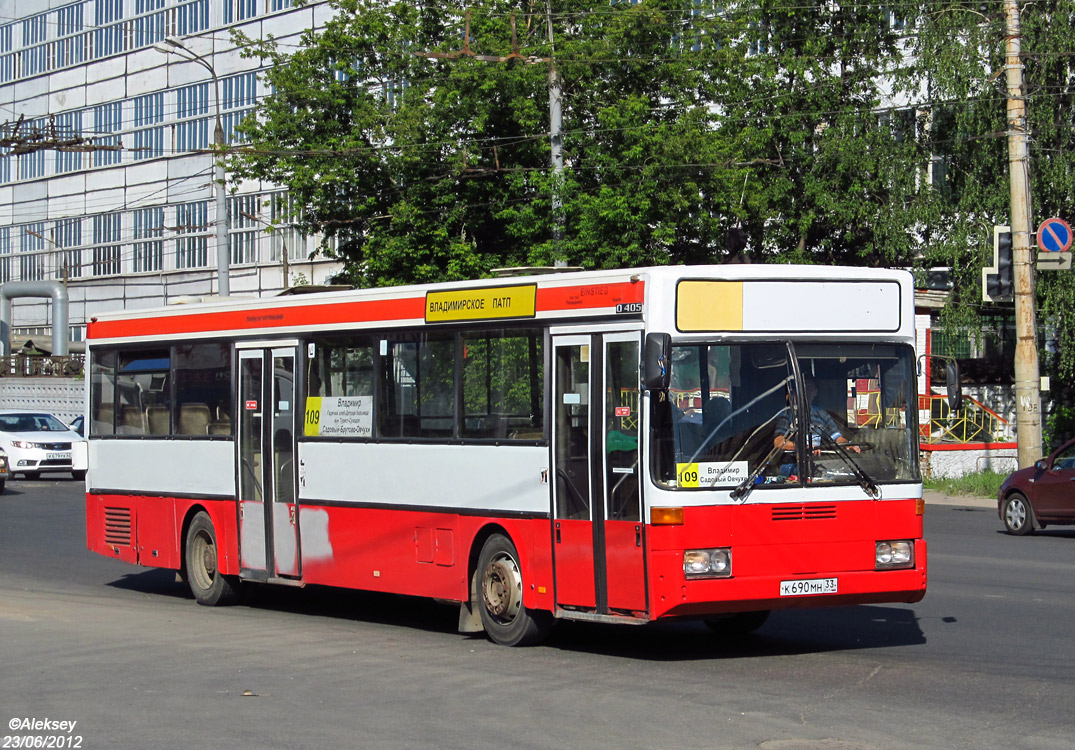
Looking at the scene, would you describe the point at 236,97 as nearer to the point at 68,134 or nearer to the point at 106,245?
the point at 68,134

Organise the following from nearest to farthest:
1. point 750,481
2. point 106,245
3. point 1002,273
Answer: point 750,481 → point 1002,273 → point 106,245

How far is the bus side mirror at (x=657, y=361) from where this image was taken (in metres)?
10.3

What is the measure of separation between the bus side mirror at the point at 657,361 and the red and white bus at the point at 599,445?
19 mm

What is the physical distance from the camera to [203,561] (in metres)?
15.4

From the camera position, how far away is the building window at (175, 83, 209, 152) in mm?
61344

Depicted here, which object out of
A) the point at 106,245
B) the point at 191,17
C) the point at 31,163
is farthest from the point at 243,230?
the point at 31,163

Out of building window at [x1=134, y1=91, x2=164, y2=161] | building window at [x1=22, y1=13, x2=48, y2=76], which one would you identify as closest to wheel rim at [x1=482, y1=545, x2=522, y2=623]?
building window at [x1=134, y1=91, x2=164, y2=161]

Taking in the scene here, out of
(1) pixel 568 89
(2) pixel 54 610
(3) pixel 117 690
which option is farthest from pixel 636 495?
(1) pixel 568 89

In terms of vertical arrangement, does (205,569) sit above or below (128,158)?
below

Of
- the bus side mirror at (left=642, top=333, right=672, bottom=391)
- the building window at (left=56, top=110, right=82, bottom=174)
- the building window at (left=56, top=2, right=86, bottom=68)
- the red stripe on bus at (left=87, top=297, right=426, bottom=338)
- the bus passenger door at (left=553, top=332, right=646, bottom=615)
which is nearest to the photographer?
the bus side mirror at (left=642, top=333, right=672, bottom=391)

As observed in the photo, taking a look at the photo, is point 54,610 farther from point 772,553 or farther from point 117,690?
point 772,553

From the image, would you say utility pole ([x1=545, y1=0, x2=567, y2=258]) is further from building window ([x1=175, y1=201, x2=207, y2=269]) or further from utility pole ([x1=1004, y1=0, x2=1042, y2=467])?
building window ([x1=175, y1=201, x2=207, y2=269])

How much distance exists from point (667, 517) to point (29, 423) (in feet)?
99.4

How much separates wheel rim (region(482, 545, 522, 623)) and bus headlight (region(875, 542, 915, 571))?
2.68 meters
